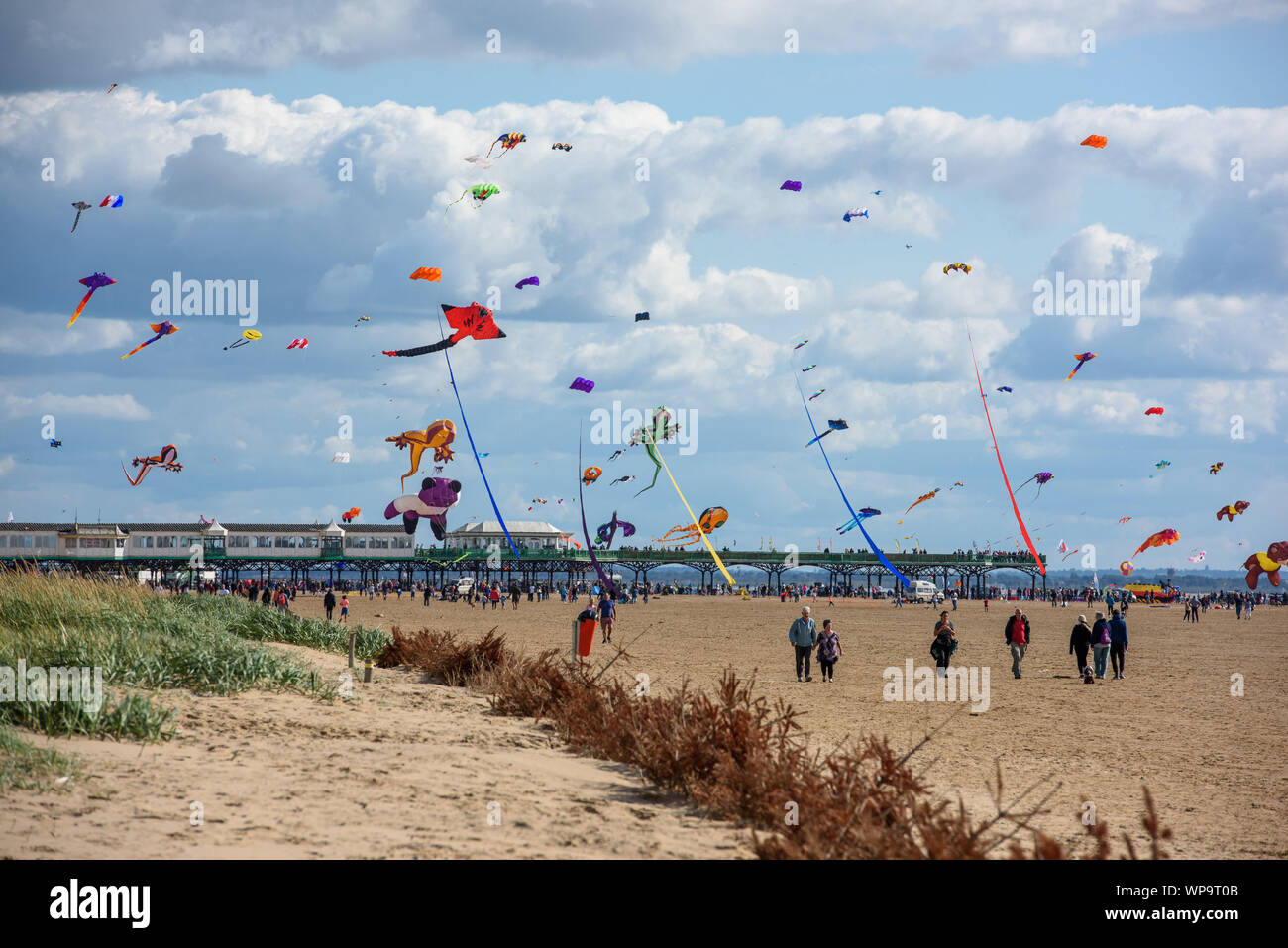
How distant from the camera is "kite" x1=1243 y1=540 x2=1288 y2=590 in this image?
57.3m

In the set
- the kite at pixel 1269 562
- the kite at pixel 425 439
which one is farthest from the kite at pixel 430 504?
the kite at pixel 1269 562

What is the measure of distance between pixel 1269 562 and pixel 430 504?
174 ft

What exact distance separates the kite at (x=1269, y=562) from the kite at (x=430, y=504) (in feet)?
161

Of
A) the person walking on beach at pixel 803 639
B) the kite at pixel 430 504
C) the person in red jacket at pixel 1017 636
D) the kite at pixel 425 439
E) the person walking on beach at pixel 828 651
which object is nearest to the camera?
the person walking on beach at pixel 803 639

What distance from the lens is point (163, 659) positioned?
11.5 meters

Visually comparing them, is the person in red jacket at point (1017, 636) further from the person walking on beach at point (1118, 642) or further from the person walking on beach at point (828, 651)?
the person walking on beach at point (828, 651)

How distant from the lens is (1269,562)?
2291 inches

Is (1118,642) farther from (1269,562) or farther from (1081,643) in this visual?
(1269,562)

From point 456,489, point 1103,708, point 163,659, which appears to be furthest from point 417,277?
point 456,489

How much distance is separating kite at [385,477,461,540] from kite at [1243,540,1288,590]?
48.9 meters

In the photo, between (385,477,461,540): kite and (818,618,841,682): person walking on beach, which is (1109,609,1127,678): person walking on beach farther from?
(385,477,461,540): kite

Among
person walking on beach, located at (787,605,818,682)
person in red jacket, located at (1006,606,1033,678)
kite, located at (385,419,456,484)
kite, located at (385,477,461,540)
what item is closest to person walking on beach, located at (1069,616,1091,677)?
person in red jacket, located at (1006,606,1033,678)

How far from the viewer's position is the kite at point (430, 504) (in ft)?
246

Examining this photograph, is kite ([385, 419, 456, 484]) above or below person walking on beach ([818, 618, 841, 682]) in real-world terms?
above
